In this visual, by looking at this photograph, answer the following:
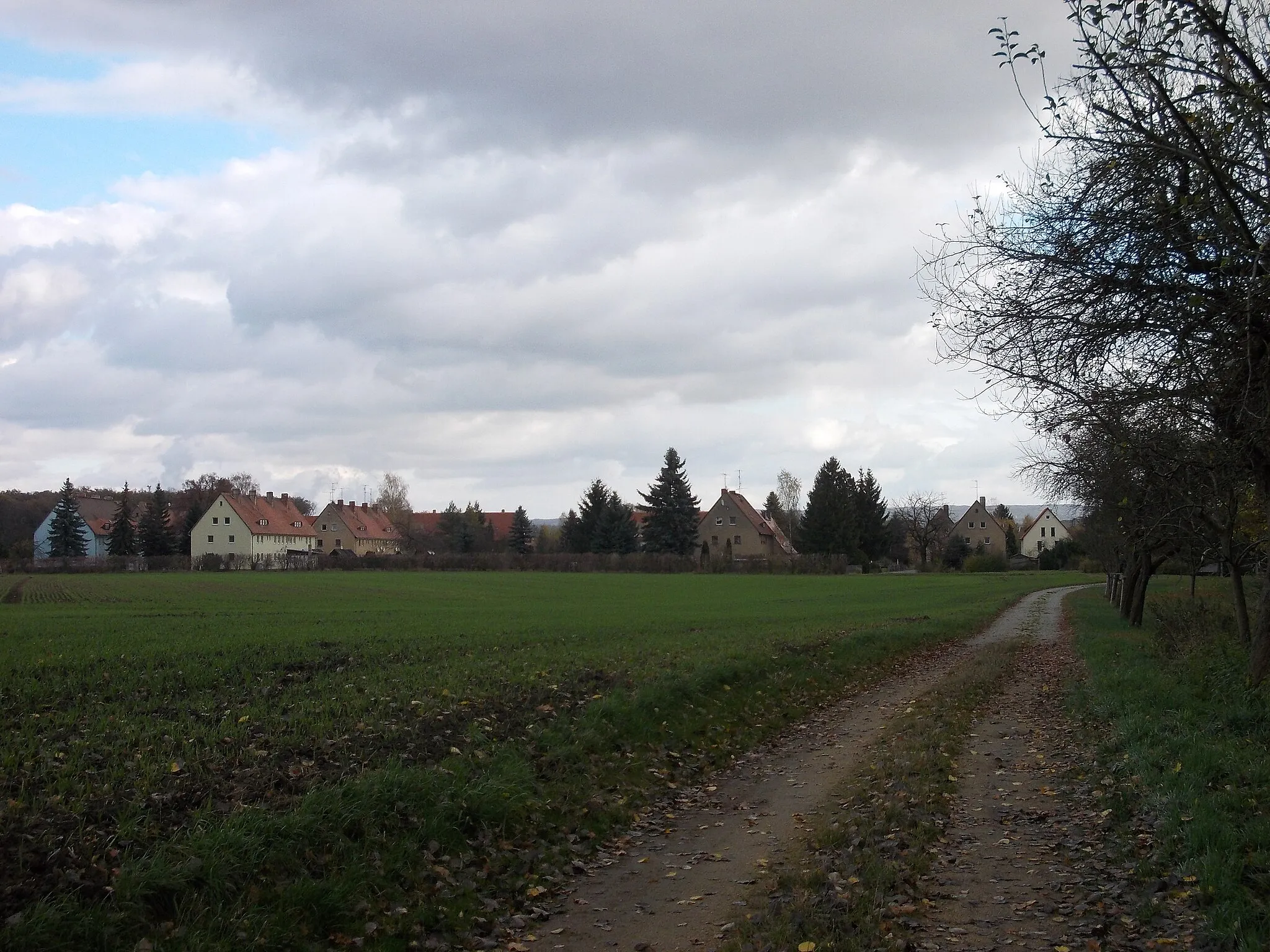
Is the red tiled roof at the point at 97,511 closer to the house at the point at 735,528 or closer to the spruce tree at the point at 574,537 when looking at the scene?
the spruce tree at the point at 574,537

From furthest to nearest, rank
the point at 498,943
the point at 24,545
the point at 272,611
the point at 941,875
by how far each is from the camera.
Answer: the point at 24,545 → the point at 272,611 → the point at 941,875 → the point at 498,943

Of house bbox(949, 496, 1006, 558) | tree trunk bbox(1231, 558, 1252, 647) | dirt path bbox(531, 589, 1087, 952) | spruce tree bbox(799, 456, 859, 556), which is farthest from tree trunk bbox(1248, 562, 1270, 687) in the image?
house bbox(949, 496, 1006, 558)

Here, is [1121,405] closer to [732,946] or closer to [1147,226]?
[1147,226]

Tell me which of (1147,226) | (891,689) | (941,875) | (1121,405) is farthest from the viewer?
(891,689)

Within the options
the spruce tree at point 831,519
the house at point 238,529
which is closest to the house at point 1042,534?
the spruce tree at point 831,519

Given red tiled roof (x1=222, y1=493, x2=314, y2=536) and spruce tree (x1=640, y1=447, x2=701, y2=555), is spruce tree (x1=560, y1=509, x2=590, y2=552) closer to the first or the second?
spruce tree (x1=640, y1=447, x2=701, y2=555)

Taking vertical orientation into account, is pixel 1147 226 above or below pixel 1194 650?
above

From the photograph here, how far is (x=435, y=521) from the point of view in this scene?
17500 centimetres

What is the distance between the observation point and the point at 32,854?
6.27 metres

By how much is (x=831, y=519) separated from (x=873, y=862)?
93.5 metres

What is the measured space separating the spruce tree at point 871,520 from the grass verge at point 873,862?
3681 inches

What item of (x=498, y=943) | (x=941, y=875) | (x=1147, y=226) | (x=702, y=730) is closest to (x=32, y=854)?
(x=498, y=943)

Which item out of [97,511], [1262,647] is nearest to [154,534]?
[97,511]

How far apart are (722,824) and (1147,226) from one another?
6.97m
